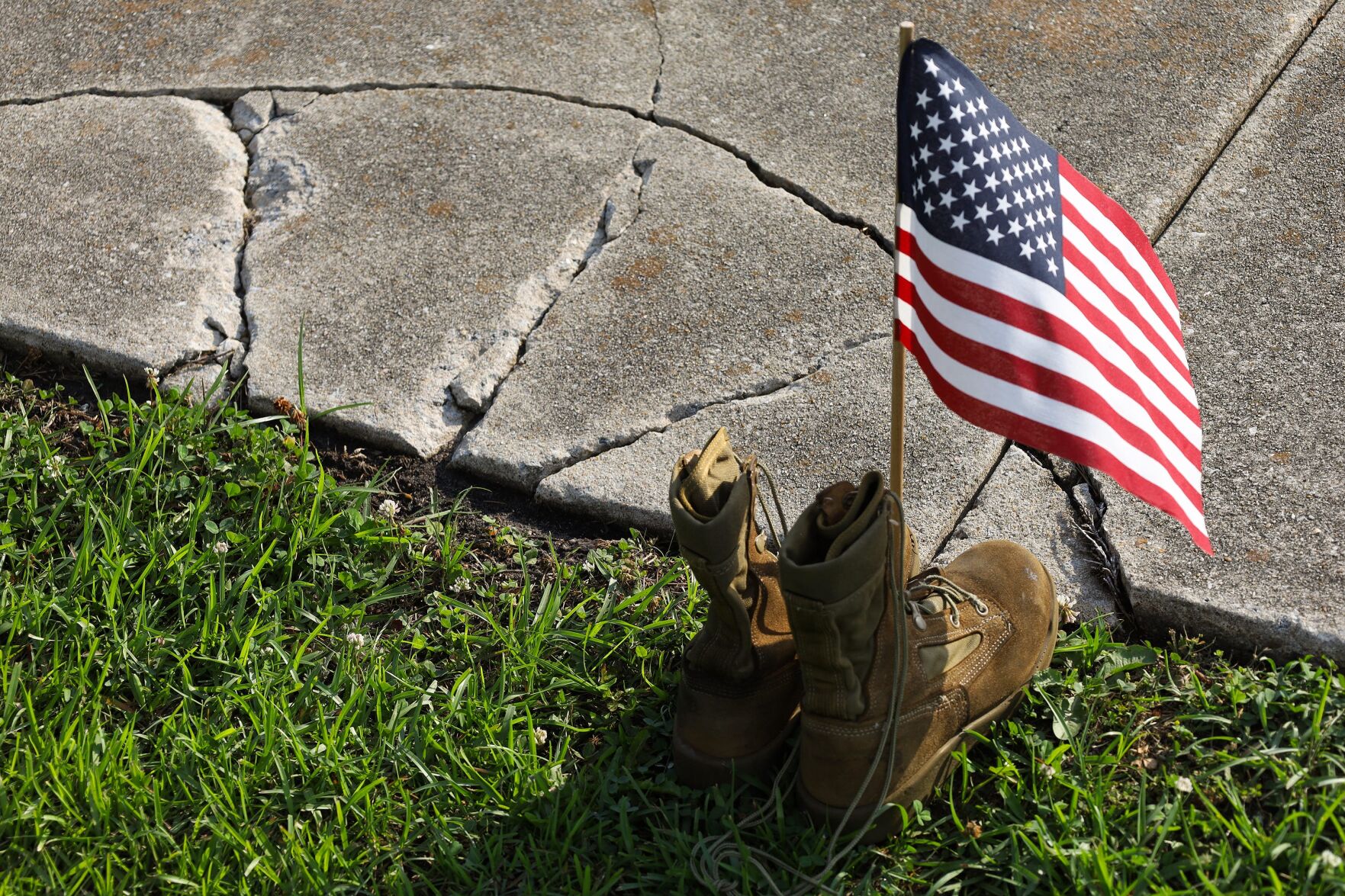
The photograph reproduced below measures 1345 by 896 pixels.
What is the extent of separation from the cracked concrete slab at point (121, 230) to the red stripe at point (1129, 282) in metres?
1.85

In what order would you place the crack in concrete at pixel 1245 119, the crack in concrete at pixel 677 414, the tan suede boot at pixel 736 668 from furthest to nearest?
the crack in concrete at pixel 1245 119
the crack in concrete at pixel 677 414
the tan suede boot at pixel 736 668

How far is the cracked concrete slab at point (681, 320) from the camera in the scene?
8.00ft

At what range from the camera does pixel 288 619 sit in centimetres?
220

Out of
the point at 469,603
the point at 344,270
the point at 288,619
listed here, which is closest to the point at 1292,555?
the point at 469,603

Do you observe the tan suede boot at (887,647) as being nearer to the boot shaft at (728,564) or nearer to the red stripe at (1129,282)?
the boot shaft at (728,564)

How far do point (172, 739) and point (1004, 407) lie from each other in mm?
1415

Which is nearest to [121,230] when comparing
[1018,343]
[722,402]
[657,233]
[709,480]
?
[657,233]

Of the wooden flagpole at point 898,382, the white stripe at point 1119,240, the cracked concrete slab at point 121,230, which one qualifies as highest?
the white stripe at point 1119,240

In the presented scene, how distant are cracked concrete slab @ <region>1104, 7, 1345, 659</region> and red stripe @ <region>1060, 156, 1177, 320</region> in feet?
1.68

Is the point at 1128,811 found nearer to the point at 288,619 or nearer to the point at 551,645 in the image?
the point at 551,645

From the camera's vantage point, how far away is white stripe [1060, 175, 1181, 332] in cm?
165

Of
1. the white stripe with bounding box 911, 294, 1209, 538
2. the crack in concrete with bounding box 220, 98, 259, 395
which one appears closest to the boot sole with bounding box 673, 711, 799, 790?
the white stripe with bounding box 911, 294, 1209, 538

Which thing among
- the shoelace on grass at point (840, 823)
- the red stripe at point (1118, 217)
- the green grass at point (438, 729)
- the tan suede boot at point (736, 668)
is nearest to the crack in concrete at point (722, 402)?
the green grass at point (438, 729)

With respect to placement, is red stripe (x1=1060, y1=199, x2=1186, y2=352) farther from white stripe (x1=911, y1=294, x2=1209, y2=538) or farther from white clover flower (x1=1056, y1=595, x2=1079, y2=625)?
white clover flower (x1=1056, y1=595, x2=1079, y2=625)
